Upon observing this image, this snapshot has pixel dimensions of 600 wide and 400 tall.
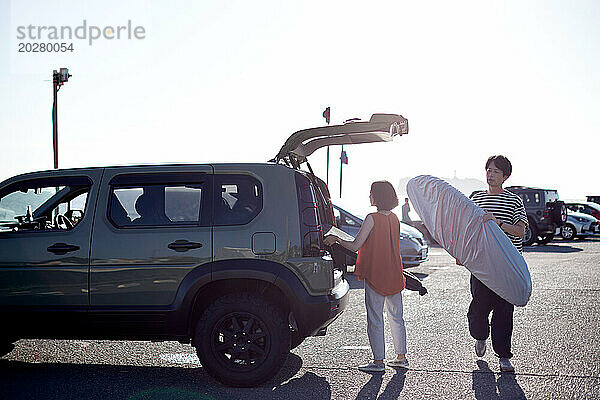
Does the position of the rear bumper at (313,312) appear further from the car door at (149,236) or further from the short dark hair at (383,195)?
the short dark hair at (383,195)

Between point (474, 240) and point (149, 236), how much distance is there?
2930 millimetres

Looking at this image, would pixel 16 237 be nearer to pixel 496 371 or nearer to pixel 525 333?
pixel 496 371

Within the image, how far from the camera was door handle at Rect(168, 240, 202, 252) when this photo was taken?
550 cm

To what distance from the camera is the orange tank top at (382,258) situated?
6.09m

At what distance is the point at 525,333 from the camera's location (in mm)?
7848

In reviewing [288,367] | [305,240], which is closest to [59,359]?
[288,367]

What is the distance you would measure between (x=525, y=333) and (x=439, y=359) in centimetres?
189

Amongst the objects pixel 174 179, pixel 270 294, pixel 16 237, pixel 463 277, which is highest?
pixel 174 179

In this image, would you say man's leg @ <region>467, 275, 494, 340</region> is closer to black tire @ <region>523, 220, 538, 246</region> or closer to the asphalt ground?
the asphalt ground

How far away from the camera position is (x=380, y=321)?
239 inches

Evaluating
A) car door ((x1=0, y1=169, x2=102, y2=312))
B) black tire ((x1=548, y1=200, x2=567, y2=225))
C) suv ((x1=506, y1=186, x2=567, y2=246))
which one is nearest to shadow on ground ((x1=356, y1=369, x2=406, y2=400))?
car door ((x1=0, y1=169, x2=102, y2=312))

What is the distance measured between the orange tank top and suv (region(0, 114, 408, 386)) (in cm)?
44

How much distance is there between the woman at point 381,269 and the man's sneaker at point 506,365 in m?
0.85

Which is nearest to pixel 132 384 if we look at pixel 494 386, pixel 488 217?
pixel 494 386
